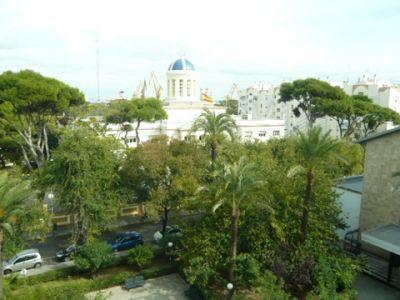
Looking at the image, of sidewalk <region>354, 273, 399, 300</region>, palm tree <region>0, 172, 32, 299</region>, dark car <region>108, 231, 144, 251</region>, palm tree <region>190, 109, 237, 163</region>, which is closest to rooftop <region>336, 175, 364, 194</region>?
sidewalk <region>354, 273, 399, 300</region>

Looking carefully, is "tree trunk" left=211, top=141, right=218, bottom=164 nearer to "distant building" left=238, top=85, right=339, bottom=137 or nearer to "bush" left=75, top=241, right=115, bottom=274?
"bush" left=75, top=241, right=115, bottom=274

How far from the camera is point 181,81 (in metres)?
63.7

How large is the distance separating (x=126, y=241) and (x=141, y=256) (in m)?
4.63

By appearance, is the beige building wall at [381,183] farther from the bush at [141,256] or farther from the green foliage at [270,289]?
the bush at [141,256]

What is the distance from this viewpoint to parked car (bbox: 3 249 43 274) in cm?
2307

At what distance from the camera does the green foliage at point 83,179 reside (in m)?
23.5

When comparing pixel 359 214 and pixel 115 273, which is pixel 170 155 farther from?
pixel 359 214

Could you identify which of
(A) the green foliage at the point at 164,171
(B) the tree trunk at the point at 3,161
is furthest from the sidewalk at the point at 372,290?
(B) the tree trunk at the point at 3,161

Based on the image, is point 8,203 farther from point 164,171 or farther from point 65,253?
point 164,171

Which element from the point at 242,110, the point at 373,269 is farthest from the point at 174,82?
the point at 242,110

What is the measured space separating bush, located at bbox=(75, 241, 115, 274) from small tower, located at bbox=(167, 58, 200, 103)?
43258mm

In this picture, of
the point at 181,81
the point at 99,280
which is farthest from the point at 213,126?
the point at 181,81

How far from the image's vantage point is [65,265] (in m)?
24.3

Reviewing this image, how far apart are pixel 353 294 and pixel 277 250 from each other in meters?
4.18
